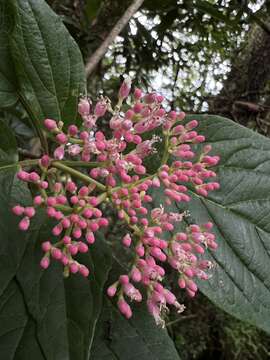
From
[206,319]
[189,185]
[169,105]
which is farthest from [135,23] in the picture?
[206,319]

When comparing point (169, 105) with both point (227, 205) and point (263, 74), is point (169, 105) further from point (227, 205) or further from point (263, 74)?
point (227, 205)

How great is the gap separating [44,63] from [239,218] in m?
0.54

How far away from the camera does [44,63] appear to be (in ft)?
3.03

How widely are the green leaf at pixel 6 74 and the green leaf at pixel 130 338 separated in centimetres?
47

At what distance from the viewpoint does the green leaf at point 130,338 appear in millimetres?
922

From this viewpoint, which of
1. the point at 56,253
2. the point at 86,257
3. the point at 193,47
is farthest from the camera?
the point at 193,47

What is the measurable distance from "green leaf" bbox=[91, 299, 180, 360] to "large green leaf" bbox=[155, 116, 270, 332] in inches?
5.6

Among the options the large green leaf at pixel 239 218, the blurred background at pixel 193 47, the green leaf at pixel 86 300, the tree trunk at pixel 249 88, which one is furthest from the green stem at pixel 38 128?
the tree trunk at pixel 249 88

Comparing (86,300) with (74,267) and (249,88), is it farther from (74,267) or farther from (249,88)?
(249,88)

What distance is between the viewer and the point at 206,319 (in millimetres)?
2932

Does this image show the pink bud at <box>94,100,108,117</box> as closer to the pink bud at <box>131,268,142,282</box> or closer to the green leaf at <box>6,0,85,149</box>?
the green leaf at <box>6,0,85,149</box>

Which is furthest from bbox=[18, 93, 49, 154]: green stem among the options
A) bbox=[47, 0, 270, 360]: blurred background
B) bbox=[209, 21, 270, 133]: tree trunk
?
bbox=[209, 21, 270, 133]: tree trunk

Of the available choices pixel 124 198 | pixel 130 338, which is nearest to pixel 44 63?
pixel 124 198

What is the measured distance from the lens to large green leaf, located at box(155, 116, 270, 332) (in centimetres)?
95
